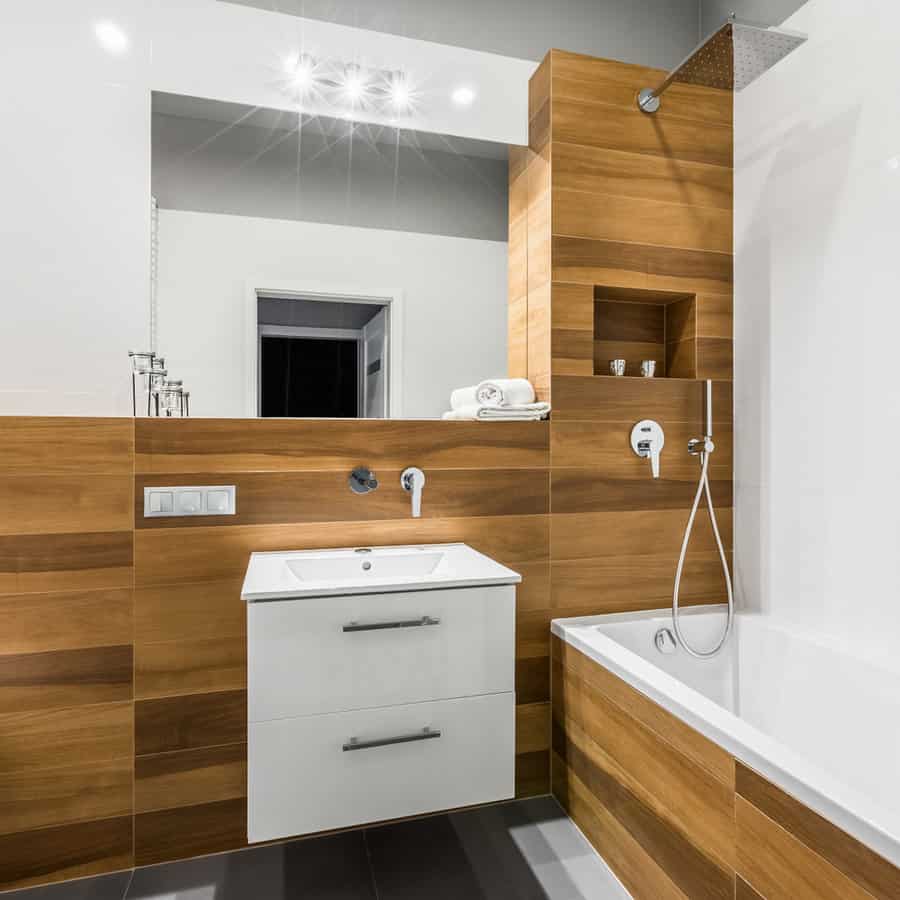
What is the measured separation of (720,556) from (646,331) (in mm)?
849

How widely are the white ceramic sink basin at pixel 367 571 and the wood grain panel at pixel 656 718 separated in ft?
1.29

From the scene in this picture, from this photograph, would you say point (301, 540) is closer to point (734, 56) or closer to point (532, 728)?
point (532, 728)

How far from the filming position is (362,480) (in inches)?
74.6

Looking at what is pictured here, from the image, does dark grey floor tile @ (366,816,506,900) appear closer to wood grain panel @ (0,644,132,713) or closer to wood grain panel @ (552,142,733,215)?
wood grain panel @ (0,644,132,713)

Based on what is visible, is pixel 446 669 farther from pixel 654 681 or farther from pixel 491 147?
pixel 491 147

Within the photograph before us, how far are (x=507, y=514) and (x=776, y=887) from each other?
1.14 metres

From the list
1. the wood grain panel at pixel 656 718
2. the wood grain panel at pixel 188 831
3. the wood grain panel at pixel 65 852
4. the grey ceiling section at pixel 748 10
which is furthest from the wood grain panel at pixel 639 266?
the wood grain panel at pixel 65 852

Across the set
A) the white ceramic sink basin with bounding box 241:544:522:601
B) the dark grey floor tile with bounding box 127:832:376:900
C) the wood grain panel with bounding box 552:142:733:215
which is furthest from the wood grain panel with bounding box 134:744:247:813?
the wood grain panel with bounding box 552:142:733:215

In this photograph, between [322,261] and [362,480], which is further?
[322,261]

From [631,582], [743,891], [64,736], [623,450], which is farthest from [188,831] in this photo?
[623,450]

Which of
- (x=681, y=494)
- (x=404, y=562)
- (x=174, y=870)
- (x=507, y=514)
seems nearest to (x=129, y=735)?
(x=174, y=870)

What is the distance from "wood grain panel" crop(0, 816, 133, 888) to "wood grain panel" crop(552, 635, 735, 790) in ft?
4.31

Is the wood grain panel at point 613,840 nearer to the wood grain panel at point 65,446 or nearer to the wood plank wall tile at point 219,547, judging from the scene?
the wood plank wall tile at point 219,547

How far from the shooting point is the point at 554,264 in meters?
2.06
